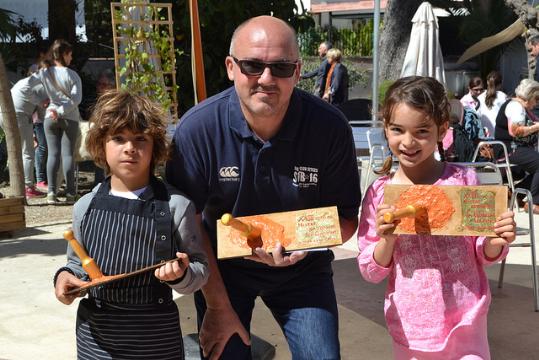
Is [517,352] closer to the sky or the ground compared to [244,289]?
closer to the ground

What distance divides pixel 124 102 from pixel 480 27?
2700 cm

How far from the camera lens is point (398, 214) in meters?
2.63

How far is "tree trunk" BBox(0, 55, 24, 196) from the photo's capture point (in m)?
9.03

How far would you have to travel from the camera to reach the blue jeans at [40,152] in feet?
34.2

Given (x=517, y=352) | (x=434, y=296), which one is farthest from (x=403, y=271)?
(x=517, y=352)

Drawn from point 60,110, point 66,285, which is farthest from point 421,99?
point 60,110

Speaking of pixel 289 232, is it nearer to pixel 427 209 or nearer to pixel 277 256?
pixel 277 256

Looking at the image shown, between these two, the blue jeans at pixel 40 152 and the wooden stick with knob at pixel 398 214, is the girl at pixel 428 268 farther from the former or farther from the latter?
the blue jeans at pixel 40 152

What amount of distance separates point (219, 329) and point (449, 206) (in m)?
0.94

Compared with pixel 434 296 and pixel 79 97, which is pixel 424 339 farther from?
pixel 79 97

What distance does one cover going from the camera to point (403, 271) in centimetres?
288

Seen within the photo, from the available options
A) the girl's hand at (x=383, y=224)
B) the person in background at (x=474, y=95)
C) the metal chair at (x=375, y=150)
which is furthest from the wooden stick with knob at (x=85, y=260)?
the person in background at (x=474, y=95)

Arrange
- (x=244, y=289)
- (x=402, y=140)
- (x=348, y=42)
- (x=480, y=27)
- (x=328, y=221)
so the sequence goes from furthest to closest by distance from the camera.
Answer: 1. (x=348, y=42)
2. (x=480, y=27)
3. (x=244, y=289)
4. (x=402, y=140)
5. (x=328, y=221)

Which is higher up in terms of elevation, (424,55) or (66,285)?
(424,55)
